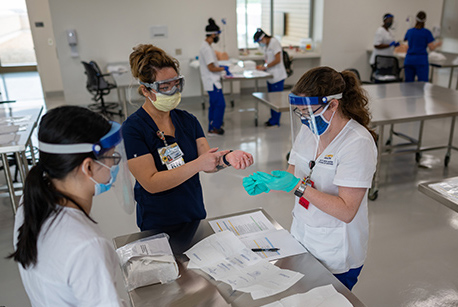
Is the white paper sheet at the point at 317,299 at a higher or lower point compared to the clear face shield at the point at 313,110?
lower

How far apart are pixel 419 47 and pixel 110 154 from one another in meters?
6.34

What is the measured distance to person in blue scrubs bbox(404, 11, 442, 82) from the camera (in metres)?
6.06

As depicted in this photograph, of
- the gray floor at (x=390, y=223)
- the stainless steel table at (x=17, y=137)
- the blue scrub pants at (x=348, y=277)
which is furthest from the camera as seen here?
the stainless steel table at (x=17, y=137)

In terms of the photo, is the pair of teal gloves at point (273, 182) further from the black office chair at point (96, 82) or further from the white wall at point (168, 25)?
the white wall at point (168, 25)

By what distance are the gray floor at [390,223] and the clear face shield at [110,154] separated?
1.37m

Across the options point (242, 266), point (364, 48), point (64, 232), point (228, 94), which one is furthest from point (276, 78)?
point (64, 232)

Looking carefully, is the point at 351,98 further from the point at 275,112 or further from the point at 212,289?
the point at 275,112

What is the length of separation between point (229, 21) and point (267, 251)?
636 cm

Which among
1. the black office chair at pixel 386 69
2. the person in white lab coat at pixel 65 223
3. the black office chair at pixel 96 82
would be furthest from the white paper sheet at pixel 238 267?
the black office chair at pixel 386 69

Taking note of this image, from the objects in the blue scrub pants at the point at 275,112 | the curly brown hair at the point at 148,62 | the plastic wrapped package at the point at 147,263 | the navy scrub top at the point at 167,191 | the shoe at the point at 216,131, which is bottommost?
the shoe at the point at 216,131

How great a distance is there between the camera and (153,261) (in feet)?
4.92

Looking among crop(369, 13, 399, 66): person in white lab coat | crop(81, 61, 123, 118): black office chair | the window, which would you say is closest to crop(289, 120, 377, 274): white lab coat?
crop(81, 61, 123, 118): black office chair

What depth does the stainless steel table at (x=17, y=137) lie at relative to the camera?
2876mm

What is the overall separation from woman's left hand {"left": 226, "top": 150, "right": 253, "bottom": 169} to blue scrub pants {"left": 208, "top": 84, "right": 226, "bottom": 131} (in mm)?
3793
